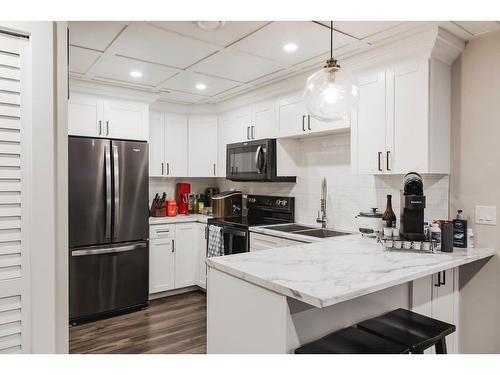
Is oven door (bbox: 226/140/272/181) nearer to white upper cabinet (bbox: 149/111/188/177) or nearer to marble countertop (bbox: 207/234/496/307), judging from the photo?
white upper cabinet (bbox: 149/111/188/177)

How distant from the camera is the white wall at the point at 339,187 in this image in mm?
2607

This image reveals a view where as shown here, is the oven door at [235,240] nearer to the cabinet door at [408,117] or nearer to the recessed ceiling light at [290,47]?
the cabinet door at [408,117]

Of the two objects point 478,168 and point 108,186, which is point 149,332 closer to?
point 108,186

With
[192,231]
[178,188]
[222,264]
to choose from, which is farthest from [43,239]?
[178,188]

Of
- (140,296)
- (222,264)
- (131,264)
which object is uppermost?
(222,264)

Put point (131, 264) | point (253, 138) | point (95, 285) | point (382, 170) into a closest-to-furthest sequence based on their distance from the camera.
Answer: point (382, 170), point (95, 285), point (131, 264), point (253, 138)

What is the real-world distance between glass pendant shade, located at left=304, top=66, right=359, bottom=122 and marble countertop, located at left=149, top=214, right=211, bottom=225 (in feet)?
8.76

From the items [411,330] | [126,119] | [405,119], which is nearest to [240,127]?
[126,119]

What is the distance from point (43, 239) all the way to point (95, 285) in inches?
97.9

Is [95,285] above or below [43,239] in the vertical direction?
below

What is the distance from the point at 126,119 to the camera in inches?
154
